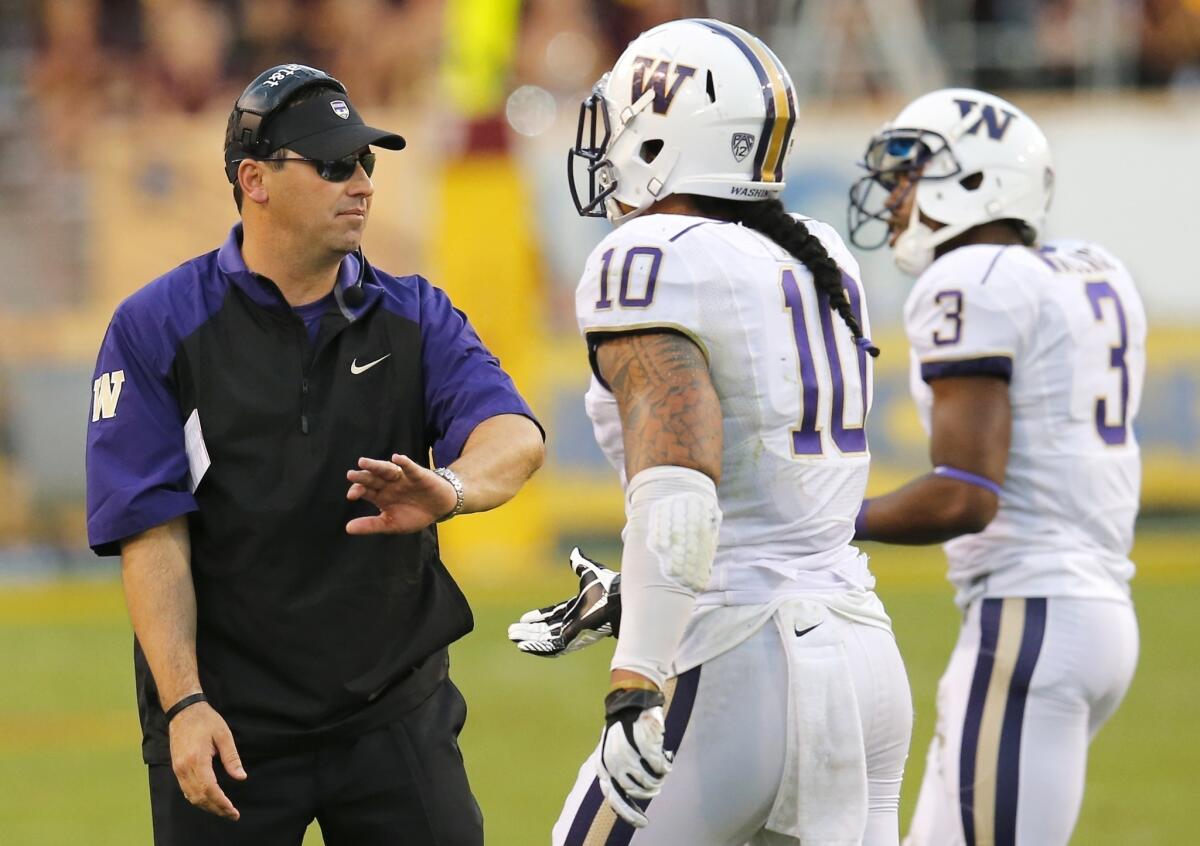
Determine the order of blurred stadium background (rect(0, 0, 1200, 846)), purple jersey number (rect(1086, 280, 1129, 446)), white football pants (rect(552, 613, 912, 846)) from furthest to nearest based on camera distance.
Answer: blurred stadium background (rect(0, 0, 1200, 846)), purple jersey number (rect(1086, 280, 1129, 446)), white football pants (rect(552, 613, 912, 846))

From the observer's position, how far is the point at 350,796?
3615 mm

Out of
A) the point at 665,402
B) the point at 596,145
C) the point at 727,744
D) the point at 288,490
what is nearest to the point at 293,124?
the point at 596,145

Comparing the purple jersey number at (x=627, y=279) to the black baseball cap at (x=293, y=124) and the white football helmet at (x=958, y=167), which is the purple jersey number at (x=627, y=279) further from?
the white football helmet at (x=958, y=167)

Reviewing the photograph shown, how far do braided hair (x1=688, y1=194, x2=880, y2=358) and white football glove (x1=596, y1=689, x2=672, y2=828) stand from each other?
2.60ft

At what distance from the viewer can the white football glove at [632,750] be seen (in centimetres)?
305

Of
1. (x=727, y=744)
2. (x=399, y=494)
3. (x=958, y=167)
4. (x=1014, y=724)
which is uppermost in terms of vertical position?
(x=958, y=167)

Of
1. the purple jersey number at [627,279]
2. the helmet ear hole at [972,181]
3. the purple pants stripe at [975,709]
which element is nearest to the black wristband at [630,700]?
the purple jersey number at [627,279]

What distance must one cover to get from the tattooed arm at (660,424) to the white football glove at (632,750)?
0.13 ft

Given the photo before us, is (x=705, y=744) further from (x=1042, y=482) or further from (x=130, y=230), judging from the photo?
(x=130, y=230)

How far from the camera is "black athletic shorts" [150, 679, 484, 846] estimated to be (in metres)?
3.56

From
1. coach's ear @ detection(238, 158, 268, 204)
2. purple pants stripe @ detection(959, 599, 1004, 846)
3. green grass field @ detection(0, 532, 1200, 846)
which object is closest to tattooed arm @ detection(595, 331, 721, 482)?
coach's ear @ detection(238, 158, 268, 204)

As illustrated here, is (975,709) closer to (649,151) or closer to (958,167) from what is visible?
(958,167)

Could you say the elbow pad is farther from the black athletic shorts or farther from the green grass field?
the green grass field

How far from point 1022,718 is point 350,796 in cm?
155
